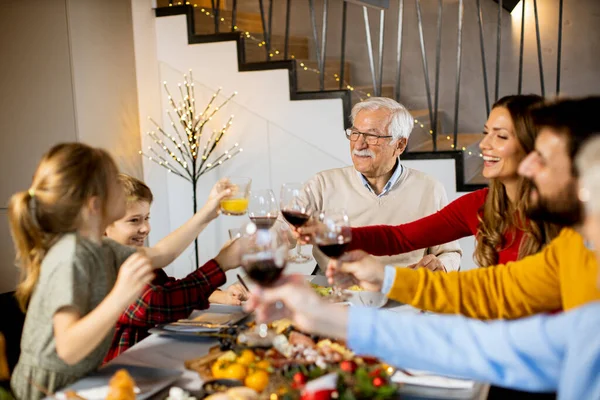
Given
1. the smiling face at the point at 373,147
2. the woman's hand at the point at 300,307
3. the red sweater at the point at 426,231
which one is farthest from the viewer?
the smiling face at the point at 373,147

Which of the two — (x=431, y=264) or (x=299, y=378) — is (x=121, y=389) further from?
(x=431, y=264)

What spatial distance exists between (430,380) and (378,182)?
1.72 m

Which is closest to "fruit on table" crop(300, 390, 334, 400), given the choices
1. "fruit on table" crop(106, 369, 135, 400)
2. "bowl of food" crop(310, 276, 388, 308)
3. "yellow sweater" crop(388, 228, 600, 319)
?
"fruit on table" crop(106, 369, 135, 400)

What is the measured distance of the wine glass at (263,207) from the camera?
2186 millimetres

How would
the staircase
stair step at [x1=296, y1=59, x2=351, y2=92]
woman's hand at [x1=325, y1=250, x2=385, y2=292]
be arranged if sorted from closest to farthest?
woman's hand at [x1=325, y1=250, x2=385, y2=292] < the staircase < stair step at [x1=296, y1=59, x2=351, y2=92]

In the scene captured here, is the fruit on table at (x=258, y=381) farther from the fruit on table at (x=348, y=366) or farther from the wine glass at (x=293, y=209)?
the wine glass at (x=293, y=209)

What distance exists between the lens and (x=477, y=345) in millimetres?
1276

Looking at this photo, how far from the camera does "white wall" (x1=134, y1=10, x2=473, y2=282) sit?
13.8ft

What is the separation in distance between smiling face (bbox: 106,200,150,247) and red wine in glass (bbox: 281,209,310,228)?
1.84 feet

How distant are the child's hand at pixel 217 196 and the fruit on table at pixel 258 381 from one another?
78cm

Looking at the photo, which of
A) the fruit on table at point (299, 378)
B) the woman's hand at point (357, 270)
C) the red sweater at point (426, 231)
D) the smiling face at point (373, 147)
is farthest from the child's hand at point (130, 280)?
the smiling face at point (373, 147)

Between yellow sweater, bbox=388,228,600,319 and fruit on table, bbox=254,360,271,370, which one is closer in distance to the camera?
fruit on table, bbox=254,360,271,370

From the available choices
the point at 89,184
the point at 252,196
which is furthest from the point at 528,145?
the point at 89,184

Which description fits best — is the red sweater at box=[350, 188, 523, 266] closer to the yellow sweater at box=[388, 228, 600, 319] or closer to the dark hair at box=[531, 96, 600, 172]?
the yellow sweater at box=[388, 228, 600, 319]
